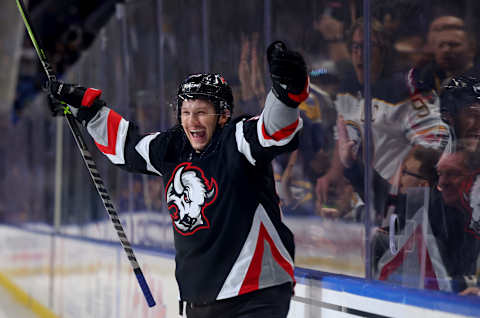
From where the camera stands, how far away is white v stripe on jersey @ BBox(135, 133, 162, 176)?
72.6 inches

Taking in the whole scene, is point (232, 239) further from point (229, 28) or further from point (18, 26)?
point (18, 26)

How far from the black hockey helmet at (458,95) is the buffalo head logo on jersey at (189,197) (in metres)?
0.75

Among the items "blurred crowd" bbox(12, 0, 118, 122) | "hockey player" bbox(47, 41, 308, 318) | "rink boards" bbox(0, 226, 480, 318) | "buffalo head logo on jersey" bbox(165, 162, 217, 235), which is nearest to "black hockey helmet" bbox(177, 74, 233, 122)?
"hockey player" bbox(47, 41, 308, 318)

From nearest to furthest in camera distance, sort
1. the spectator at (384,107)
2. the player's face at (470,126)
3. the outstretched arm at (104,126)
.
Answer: the player's face at (470,126) → the outstretched arm at (104,126) → the spectator at (384,107)

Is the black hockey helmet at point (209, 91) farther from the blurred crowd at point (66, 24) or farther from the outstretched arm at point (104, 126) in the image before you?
the blurred crowd at point (66, 24)

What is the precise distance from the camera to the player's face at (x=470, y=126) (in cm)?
176

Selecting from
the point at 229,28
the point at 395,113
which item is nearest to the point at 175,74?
the point at 229,28

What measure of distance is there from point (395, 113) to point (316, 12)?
0.52 meters

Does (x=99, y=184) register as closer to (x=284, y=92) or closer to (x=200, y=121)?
(x=200, y=121)

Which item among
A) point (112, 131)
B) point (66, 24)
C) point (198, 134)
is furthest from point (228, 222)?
point (66, 24)

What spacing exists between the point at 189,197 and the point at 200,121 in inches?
7.7

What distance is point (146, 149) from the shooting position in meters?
1.85

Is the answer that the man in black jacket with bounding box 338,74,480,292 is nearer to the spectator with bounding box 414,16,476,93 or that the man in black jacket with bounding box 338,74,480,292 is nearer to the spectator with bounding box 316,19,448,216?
the spectator with bounding box 414,16,476,93

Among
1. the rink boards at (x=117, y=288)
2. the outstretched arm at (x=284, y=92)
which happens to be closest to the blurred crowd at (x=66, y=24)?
the rink boards at (x=117, y=288)
